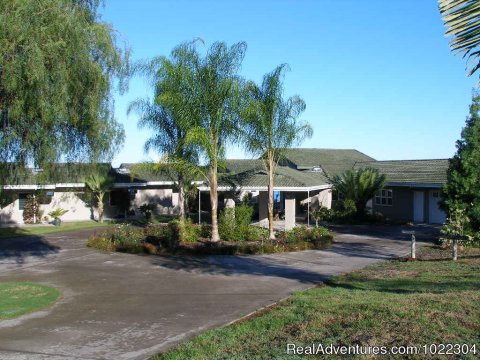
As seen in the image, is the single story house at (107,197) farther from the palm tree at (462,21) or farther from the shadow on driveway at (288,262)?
the palm tree at (462,21)

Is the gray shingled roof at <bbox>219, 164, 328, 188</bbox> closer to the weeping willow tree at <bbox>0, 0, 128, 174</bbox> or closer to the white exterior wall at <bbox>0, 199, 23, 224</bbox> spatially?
the white exterior wall at <bbox>0, 199, 23, 224</bbox>

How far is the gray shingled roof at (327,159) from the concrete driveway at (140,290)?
16.3 metres

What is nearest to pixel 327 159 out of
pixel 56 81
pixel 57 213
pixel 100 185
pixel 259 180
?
pixel 259 180

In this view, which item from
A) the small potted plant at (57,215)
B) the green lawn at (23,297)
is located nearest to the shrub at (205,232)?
the green lawn at (23,297)

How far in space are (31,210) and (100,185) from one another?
461cm

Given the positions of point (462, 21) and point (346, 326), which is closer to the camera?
point (462, 21)

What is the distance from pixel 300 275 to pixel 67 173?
7131mm

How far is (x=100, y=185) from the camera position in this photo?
→ 30312 millimetres

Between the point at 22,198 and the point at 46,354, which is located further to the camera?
the point at 22,198

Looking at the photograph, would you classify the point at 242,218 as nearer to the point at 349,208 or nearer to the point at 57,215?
the point at 349,208

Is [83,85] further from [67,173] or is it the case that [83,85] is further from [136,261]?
[136,261]

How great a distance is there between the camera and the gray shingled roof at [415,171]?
29.5m

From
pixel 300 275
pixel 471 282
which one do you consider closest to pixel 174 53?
pixel 300 275

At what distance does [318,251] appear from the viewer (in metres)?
19.5
